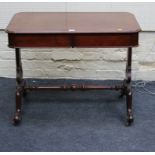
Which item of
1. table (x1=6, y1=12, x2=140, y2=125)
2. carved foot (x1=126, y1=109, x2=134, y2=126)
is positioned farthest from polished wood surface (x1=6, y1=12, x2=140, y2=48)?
carved foot (x1=126, y1=109, x2=134, y2=126)

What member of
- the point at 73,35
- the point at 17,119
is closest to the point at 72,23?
the point at 73,35

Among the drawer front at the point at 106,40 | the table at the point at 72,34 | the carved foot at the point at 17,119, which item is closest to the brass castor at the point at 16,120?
the carved foot at the point at 17,119

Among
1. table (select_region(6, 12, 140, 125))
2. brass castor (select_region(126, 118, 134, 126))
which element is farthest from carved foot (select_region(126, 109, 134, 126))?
table (select_region(6, 12, 140, 125))

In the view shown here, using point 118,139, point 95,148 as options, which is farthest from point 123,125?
point 95,148

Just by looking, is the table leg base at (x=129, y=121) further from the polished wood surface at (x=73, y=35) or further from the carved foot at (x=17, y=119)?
the carved foot at (x=17, y=119)

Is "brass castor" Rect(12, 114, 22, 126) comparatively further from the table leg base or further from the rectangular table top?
the table leg base

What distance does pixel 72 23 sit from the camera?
228cm

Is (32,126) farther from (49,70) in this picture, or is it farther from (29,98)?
(49,70)

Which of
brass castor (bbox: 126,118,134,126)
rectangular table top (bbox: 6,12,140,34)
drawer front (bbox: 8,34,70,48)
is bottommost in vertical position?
brass castor (bbox: 126,118,134,126)

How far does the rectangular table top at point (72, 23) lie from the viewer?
84.6 inches

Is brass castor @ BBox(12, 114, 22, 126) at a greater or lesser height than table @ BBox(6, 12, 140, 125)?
lesser

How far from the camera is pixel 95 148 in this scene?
7.11 ft

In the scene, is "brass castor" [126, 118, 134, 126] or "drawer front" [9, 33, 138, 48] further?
"brass castor" [126, 118, 134, 126]

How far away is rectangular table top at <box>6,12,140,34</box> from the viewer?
2148 millimetres
